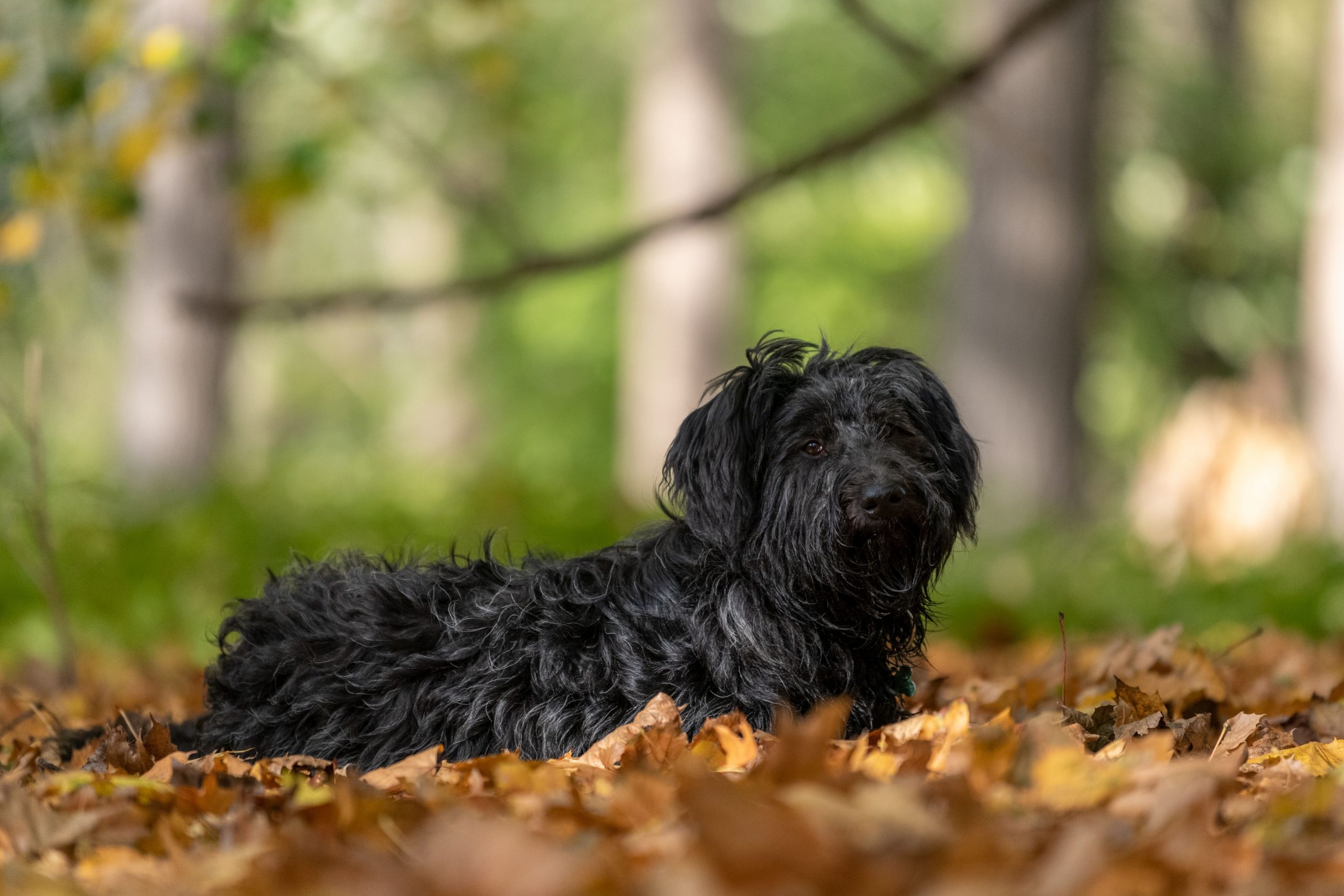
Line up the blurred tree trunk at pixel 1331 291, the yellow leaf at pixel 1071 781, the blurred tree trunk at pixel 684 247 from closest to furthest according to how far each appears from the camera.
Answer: the yellow leaf at pixel 1071 781
the blurred tree trunk at pixel 1331 291
the blurred tree trunk at pixel 684 247

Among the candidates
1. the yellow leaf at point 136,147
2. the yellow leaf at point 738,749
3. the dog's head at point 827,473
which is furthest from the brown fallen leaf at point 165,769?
the yellow leaf at point 136,147

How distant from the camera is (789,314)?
2697 centimetres

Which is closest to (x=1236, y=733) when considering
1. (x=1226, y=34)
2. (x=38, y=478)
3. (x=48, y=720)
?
(x=48, y=720)

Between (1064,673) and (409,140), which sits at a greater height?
(409,140)

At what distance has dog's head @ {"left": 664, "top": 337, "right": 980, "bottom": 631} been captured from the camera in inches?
144

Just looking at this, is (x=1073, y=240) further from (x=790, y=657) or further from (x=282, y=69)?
(x=282, y=69)

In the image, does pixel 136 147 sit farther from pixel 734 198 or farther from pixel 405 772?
pixel 405 772

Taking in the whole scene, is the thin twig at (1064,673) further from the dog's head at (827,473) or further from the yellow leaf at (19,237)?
the yellow leaf at (19,237)

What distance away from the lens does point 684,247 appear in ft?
56.7

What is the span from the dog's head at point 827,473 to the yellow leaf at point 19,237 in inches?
152

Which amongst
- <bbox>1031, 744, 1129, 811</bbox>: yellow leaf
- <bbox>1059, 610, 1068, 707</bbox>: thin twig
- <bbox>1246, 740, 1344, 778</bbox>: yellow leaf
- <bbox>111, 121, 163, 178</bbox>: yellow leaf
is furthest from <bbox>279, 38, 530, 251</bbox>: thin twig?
<bbox>1031, 744, 1129, 811</bbox>: yellow leaf

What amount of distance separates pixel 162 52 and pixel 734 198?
281 centimetres

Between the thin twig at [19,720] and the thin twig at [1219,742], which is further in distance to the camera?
the thin twig at [19,720]

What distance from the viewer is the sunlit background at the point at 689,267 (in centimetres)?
799
